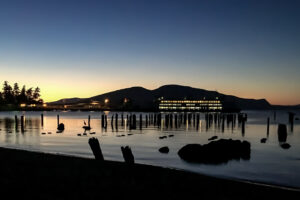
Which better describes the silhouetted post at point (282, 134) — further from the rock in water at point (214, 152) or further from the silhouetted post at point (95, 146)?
the silhouetted post at point (95, 146)

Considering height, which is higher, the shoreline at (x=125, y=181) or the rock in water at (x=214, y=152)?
the shoreline at (x=125, y=181)

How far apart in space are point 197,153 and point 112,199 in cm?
1369

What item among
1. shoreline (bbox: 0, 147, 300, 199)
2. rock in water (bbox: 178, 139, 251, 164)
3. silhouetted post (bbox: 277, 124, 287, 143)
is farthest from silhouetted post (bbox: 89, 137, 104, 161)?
silhouetted post (bbox: 277, 124, 287, 143)

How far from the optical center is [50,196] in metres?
8.37

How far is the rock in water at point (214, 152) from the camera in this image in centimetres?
2122

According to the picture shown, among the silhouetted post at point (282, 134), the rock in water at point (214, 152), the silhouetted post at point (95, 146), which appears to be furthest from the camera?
the silhouetted post at point (282, 134)

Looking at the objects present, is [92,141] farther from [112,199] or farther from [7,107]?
[7,107]

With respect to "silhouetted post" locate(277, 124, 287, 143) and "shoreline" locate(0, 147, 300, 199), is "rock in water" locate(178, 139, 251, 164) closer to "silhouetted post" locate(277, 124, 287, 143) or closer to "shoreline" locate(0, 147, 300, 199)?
"shoreline" locate(0, 147, 300, 199)

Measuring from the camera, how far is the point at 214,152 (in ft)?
72.1

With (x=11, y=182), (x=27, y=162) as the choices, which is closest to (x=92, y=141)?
(x=27, y=162)

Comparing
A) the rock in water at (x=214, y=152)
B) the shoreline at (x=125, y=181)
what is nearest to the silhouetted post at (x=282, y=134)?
the rock in water at (x=214, y=152)

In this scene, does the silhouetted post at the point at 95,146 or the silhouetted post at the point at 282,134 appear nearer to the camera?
the silhouetted post at the point at 95,146

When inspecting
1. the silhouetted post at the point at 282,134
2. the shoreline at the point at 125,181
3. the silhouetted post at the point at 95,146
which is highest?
the silhouetted post at the point at 95,146

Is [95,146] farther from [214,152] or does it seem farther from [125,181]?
[214,152]
